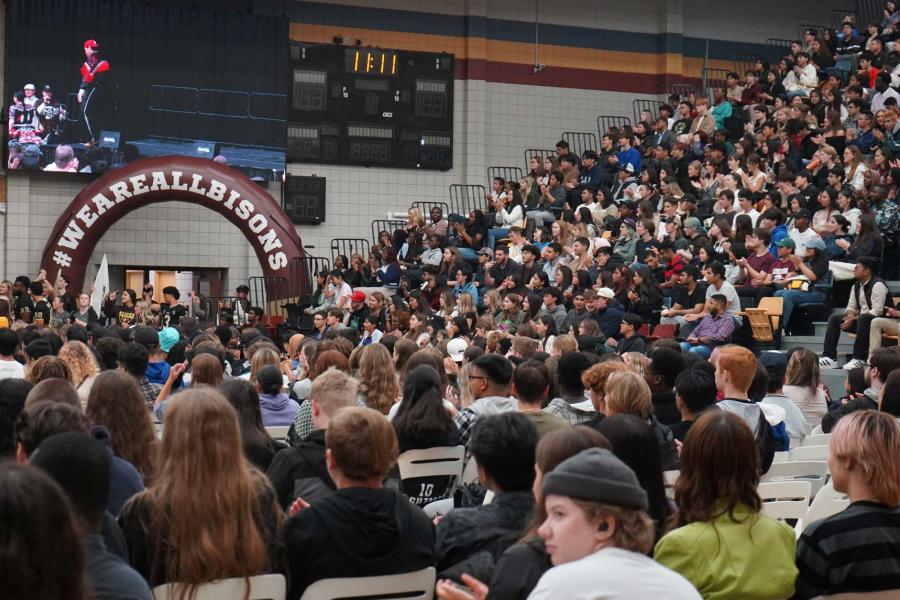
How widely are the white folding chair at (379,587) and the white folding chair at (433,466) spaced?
1803mm

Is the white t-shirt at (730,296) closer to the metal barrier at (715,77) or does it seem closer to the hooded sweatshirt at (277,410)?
the hooded sweatshirt at (277,410)

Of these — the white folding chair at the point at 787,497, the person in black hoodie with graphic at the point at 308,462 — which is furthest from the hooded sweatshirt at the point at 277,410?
the white folding chair at the point at 787,497

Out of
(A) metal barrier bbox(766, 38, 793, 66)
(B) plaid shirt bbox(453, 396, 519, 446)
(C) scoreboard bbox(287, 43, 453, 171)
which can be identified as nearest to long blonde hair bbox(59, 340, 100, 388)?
(B) plaid shirt bbox(453, 396, 519, 446)

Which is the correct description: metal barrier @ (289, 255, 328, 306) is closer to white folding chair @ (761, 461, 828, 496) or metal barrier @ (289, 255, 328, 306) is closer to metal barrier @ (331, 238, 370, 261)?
metal barrier @ (331, 238, 370, 261)

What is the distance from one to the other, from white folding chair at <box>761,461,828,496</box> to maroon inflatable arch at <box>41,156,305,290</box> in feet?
A: 46.3

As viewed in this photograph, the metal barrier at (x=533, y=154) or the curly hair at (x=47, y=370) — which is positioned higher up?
the metal barrier at (x=533, y=154)

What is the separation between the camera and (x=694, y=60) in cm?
2392

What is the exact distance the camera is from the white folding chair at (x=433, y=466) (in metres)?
5.77

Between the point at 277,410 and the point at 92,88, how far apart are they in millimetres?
13907

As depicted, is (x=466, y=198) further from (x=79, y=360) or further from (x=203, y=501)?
(x=203, y=501)

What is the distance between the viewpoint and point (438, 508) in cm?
534

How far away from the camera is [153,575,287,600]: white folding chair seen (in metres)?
3.54

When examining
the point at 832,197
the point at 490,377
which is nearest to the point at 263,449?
the point at 490,377

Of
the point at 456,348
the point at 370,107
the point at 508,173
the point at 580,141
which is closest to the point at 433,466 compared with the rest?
the point at 456,348
